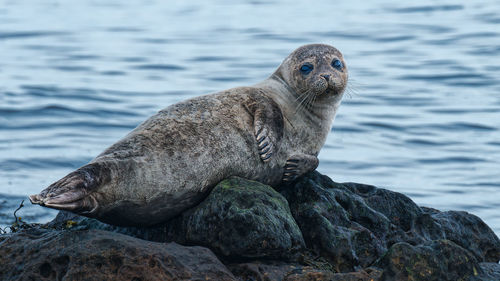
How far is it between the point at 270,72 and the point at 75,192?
1683 centimetres

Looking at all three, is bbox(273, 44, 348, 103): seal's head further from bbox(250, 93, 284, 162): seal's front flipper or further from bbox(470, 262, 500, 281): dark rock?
bbox(470, 262, 500, 281): dark rock

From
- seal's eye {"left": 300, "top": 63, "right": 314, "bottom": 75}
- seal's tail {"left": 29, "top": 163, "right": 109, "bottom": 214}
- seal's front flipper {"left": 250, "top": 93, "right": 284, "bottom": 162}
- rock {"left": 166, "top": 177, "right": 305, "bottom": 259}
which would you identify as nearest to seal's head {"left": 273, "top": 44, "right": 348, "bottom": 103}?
seal's eye {"left": 300, "top": 63, "right": 314, "bottom": 75}

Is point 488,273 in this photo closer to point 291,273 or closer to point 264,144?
point 291,273

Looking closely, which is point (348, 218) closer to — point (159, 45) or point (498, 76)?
point (498, 76)

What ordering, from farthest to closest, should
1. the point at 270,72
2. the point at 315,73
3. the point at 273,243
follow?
the point at 270,72
the point at 315,73
the point at 273,243

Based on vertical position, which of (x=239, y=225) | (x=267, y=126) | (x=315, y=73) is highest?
(x=315, y=73)

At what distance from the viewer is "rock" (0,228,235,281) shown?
5.77 m

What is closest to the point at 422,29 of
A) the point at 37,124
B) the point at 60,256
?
the point at 37,124

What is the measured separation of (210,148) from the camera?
24.0ft

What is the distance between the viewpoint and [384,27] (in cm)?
3023

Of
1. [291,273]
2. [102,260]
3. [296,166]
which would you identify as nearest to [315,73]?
[296,166]

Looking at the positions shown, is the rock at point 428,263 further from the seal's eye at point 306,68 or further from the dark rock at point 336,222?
the seal's eye at point 306,68

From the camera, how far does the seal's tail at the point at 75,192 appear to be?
20.1 feet

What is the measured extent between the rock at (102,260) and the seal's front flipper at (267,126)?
166 centimetres
